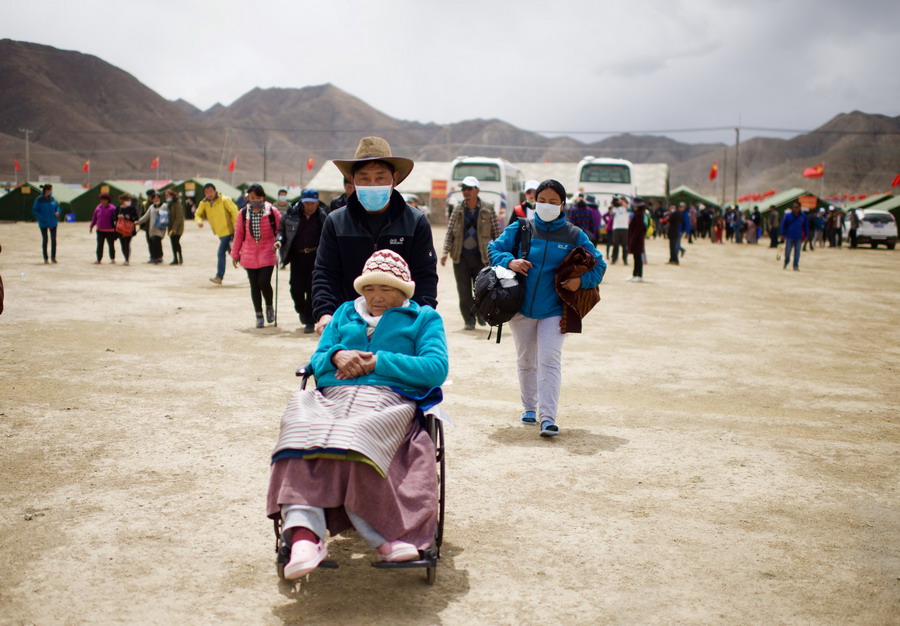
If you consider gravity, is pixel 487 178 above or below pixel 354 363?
above

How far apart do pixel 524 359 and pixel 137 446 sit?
287 cm

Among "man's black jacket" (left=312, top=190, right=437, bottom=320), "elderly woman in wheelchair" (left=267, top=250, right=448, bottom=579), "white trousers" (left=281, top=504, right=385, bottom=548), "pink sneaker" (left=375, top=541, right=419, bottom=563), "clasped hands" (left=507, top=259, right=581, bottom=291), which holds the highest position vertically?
"man's black jacket" (left=312, top=190, right=437, bottom=320)

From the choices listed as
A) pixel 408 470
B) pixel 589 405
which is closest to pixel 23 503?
pixel 408 470

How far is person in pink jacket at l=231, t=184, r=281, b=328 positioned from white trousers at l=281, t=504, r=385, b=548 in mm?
8187

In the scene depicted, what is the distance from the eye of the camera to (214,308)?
520 inches

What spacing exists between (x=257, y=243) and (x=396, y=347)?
25.2ft

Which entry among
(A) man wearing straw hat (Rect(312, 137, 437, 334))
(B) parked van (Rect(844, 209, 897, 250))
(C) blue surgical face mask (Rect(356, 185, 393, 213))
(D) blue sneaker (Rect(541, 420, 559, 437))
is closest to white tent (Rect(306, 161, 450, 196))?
(B) parked van (Rect(844, 209, 897, 250))

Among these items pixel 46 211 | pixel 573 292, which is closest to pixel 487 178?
pixel 46 211

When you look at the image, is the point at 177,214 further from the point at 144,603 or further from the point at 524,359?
the point at 144,603

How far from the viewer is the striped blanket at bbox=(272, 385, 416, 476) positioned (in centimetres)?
341

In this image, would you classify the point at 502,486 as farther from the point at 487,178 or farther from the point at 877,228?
the point at 877,228

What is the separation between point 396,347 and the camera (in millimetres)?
3973

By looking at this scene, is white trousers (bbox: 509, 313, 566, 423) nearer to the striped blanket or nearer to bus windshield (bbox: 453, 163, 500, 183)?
the striped blanket

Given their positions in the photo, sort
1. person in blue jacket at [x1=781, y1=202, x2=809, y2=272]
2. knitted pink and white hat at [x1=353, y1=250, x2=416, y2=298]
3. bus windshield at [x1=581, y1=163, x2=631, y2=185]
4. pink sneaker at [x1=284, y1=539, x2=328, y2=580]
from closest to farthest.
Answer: pink sneaker at [x1=284, y1=539, x2=328, y2=580], knitted pink and white hat at [x1=353, y1=250, x2=416, y2=298], person in blue jacket at [x1=781, y1=202, x2=809, y2=272], bus windshield at [x1=581, y1=163, x2=631, y2=185]
